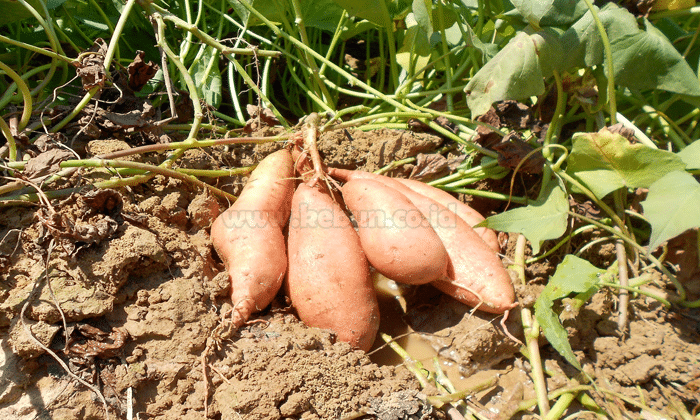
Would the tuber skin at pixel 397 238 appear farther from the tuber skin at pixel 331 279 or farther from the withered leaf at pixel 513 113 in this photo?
the withered leaf at pixel 513 113

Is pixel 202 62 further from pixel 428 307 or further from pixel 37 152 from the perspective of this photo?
pixel 428 307

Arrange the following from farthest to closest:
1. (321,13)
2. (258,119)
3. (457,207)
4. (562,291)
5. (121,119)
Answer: (321,13) < (258,119) < (457,207) < (121,119) < (562,291)

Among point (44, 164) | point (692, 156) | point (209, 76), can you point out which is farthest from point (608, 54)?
point (44, 164)

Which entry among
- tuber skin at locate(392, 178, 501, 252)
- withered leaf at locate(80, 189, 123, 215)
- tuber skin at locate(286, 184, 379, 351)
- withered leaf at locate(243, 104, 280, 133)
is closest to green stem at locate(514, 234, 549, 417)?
tuber skin at locate(392, 178, 501, 252)

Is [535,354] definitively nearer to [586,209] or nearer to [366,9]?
Answer: [586,209]

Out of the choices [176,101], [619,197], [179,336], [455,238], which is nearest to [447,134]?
[455,238]
